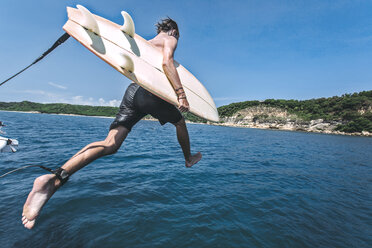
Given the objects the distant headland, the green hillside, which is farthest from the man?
the green hillside

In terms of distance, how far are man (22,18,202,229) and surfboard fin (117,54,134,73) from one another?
1.18ft

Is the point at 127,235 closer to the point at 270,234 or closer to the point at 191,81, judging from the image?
the point at 270,234

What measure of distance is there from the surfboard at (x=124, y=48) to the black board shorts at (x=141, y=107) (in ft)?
0.79

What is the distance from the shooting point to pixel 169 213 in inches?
121

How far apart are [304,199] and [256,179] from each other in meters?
1.50

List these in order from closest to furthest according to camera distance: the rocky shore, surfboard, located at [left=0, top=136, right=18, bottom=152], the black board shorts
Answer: the black board shorts < surfboard, located at [left=0, top=136, right=18, bottom=152] < the rocky shore

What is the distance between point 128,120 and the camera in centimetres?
223

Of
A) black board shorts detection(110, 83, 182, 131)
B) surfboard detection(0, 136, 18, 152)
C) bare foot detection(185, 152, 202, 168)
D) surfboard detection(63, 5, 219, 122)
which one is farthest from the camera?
surfboard detection(0, 136, 18, 152)

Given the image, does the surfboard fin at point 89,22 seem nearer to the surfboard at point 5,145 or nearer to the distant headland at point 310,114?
the surfboard at point 5,145

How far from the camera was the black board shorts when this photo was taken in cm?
206

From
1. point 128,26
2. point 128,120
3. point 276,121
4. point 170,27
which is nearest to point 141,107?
point 128,120

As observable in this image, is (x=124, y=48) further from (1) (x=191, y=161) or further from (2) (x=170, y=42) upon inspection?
(1) (x=191, y=161)

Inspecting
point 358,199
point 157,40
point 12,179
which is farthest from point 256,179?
point 12,179

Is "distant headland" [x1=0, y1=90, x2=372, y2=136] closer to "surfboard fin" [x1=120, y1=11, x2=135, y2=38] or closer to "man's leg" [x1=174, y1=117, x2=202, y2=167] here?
"man's leg" [x1=174, y1=117, x2=202, y2=167]
